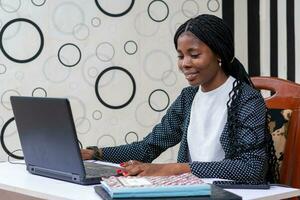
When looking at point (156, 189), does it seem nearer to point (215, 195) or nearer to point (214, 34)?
point (215, 195)

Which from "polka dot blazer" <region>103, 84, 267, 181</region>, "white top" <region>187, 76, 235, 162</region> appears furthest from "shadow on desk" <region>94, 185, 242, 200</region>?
"white top" <region>187, 76, 235, 162</region>

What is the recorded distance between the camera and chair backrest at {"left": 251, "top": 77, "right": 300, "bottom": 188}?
184 cm

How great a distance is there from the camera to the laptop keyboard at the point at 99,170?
145 centimetres

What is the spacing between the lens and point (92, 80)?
8.59ft

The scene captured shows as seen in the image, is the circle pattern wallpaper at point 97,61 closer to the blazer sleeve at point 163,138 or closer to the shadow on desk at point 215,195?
the blazer sleeve at point 163,138

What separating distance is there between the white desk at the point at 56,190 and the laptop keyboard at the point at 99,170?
9 centimetres

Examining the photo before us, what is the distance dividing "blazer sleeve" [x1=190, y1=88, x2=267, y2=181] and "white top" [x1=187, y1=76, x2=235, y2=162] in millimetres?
51

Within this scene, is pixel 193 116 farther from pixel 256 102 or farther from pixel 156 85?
pixel 156 85

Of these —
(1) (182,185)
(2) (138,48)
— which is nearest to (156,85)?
(2) (138,48)

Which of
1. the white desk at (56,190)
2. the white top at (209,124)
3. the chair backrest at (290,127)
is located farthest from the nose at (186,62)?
the white desk at (56,190)

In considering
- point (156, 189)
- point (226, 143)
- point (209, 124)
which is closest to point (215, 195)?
point (156, 189)

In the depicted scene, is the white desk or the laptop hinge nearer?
the white desk

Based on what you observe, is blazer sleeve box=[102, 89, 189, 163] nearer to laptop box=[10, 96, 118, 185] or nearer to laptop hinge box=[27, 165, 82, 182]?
laptop box=[10, 96, 118, 185]

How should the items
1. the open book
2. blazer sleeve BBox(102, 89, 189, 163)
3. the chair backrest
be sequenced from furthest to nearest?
blazer sleeve BBox(102, 89, 189, 163) → the chair backrest → the open book
